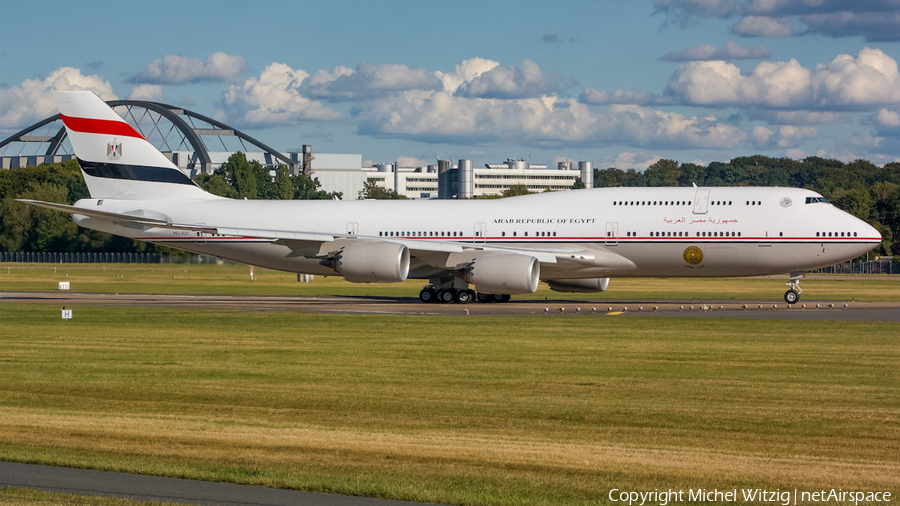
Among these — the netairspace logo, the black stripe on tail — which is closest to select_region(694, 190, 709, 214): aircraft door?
the black stripe on tail

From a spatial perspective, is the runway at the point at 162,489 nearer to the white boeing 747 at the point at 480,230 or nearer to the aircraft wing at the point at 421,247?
the white boeing 747 at the point at 480,230

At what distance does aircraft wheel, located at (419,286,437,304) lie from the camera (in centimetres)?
4191

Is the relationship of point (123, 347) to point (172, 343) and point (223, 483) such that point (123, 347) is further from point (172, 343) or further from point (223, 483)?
point (223, 483)

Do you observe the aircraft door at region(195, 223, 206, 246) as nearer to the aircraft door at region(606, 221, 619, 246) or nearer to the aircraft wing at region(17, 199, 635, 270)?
the aircraft wing at region(17, 199, 635, 270)

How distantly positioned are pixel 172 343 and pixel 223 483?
15363 millimetres

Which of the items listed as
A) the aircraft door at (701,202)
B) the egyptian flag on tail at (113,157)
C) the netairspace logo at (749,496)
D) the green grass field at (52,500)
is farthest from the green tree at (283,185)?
the netairspace logo at (749,496)

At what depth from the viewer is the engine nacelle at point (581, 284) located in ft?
141

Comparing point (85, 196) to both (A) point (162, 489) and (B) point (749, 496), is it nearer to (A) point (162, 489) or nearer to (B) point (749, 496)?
(A) point (162, 489)

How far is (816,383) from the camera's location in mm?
17781

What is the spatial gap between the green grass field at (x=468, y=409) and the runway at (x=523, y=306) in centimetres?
713

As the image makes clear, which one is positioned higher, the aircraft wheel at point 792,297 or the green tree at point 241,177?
the green tree at point 241,177

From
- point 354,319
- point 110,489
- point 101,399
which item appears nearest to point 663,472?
point 110,489

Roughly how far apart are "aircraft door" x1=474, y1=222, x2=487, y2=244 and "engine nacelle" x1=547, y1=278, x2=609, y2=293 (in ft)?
11.7

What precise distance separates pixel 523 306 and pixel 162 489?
30055 mm
